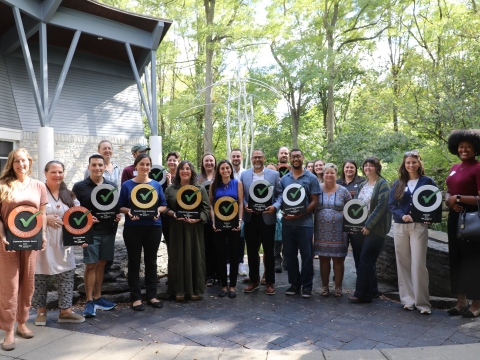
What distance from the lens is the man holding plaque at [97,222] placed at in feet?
15.1

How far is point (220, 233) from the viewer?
5.45 metres

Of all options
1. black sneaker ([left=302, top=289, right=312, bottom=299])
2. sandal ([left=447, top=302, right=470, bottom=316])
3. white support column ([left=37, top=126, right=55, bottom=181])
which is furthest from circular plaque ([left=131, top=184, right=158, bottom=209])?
white support column ([left=37, top=126, right=55, bottom=181])

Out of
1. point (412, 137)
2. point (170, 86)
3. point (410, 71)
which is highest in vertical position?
point (170, 86)

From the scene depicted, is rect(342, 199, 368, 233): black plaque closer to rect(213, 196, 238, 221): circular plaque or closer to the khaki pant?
rect(213, 196, 238, 221): circular plaque

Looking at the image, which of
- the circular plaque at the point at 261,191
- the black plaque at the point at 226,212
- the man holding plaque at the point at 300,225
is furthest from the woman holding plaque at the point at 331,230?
the black plaque at the point at 226,212

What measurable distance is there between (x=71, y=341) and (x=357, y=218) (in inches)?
142

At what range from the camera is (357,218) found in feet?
16.9

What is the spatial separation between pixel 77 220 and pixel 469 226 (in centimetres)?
427

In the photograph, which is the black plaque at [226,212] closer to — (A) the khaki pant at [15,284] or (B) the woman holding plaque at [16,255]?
(B) the woman holding plaque at [16,255]

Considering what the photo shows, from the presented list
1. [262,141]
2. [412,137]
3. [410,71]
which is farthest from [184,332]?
[262,141]

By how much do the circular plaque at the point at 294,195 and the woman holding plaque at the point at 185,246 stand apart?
108 centimetres

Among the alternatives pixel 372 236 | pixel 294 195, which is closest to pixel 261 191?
pixel 294 195

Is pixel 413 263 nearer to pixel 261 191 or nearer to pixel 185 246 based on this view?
pixel 261 191

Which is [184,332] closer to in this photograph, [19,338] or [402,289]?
[19,338]
